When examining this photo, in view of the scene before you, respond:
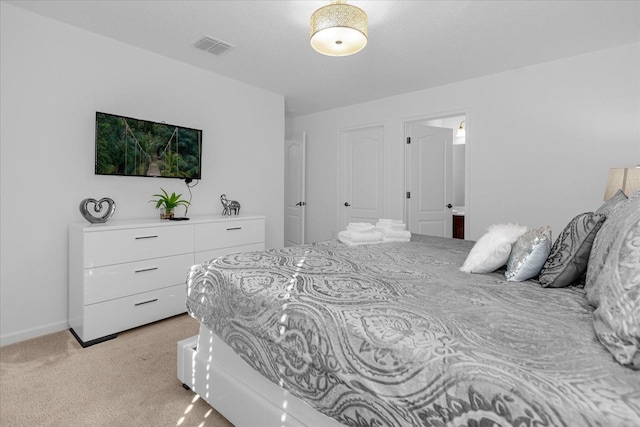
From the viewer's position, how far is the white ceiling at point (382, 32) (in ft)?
7.85

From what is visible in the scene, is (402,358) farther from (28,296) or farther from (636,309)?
(28,296)

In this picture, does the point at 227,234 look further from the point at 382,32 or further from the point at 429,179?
the point at 429,179

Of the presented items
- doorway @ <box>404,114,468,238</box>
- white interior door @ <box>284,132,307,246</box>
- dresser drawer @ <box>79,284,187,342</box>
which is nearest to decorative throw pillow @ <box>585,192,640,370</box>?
dresser drawer @ <box>79,284,187,342</box>

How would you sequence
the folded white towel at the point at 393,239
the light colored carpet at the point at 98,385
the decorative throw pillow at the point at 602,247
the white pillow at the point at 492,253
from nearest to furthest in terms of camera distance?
the decorative throw pillow at the point at 602,247, the white pillow at the point at 492,253, the light colored carpet at the point at 98,385, the folded white towel at the point at 393,239

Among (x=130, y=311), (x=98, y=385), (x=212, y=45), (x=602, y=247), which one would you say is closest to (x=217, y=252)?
(x=130, y=311)

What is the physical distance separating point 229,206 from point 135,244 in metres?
1.21

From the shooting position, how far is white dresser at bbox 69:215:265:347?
2447 mm

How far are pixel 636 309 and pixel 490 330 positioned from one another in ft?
1.01

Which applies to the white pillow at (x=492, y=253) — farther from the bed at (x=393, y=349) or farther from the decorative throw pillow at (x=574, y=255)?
the decorative throw pillow at (x=574, y=255)

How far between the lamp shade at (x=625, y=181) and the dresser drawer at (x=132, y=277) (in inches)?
136

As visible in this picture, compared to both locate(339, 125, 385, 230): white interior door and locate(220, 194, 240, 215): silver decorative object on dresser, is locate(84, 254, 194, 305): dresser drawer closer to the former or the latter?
locate(220, 194, 240, 215): silver decorative object on dresser

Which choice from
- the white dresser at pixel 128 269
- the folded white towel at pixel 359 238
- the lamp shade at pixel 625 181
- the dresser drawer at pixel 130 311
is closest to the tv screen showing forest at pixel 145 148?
the white dresser at pixel 128 269

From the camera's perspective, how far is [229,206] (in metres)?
3.72

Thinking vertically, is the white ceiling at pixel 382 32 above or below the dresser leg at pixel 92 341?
above
